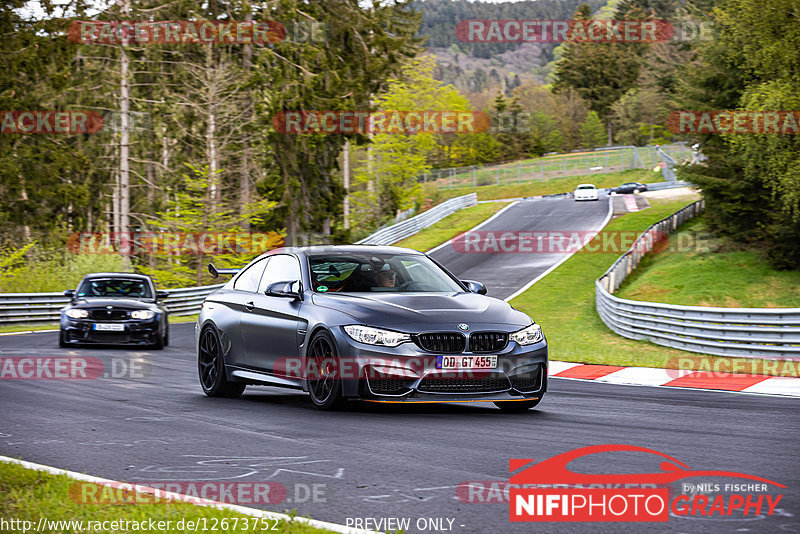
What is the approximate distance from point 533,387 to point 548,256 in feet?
129

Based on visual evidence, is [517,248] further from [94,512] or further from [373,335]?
[94,512]

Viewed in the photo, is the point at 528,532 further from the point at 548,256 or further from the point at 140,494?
the point at 548,256

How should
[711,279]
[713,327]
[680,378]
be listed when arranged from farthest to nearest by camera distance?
[711,279], [713,327], [680,378]

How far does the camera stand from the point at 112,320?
2031 cm

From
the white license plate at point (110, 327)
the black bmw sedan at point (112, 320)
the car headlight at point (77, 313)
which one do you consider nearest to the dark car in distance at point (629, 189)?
the black bmw sedan at point (112, 320)

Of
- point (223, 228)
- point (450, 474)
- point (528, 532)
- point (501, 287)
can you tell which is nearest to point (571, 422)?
point (450, 474)

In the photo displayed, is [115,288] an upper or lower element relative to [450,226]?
upper

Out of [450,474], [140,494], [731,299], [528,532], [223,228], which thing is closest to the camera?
[528,532]

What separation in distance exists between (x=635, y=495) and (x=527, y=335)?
13.3 ft

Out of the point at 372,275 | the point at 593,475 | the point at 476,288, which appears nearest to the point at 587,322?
the point at 476,288

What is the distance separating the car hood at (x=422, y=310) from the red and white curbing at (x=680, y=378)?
161 inches

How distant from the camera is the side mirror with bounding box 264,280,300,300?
1051 centimetres

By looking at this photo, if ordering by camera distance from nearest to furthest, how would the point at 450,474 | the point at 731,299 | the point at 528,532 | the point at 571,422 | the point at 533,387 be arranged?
the point at 528,532 < the point at 450,474 < the point at 571,422 < the point at 533,387 < the point at 731,299

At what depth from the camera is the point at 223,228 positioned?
4303cm
